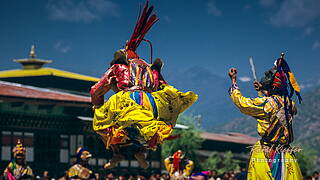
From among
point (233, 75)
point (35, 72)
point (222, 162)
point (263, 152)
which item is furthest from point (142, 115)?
point (222, 162)

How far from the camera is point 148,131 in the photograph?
9.41 metres

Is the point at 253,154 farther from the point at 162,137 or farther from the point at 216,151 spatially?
the point at 216,151

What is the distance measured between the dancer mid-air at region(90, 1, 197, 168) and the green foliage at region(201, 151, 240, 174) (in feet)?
116

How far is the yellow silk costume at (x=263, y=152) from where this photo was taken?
10.1 meters

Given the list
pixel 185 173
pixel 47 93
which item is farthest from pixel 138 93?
pixel 47 93

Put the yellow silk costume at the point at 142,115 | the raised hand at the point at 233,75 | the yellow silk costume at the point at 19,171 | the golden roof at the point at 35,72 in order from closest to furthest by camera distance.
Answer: the yellow silk costume at the point at 142,115 → the raised hand at the point at 233,75 → the yellow silk costume at the point at 19,171 → the golden roof at the point at 35,72

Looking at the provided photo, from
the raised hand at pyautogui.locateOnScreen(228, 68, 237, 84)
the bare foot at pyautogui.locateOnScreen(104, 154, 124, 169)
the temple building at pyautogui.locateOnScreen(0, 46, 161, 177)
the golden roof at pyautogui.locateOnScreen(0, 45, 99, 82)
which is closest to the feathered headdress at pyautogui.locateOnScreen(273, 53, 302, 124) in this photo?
the raised hand at pyautogui.locateOnScreen(228, 68, 237, 84)

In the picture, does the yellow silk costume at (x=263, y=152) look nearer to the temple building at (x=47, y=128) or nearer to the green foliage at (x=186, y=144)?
the temple building at (x=47, y=128)

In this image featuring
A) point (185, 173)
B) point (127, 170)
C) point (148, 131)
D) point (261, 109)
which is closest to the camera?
point (148, 131)

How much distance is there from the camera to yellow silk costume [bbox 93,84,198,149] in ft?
31.1

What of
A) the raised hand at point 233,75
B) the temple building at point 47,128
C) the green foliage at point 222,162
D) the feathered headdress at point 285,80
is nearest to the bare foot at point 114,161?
the raised hand at point 233,75

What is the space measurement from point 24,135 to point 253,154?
1941 centimetres

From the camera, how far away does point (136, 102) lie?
9.73 metres

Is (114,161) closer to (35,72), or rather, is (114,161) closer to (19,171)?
(19,171)
